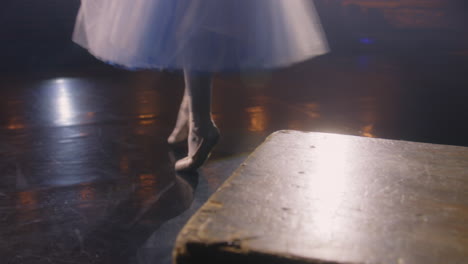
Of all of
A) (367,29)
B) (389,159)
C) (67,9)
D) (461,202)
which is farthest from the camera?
(367,29)

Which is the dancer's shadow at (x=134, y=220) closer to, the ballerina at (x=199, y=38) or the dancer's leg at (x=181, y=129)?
the ballerina at (x=199, y=38)

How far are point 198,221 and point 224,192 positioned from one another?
0.28ft

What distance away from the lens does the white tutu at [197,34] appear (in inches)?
42.0

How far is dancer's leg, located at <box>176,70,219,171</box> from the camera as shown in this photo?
1.21 metres

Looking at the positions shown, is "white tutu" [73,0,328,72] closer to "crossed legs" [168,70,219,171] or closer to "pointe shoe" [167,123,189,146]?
"crossed legs" [168,70,219,171]

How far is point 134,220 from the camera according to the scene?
1.00 metres

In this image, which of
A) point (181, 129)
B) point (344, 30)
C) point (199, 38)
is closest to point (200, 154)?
point (181, 129)

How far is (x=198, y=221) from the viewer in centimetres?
49

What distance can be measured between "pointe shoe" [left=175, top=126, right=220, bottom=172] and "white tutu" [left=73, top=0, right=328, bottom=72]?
233mm

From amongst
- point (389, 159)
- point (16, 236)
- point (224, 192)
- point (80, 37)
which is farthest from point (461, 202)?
point (80, 37)

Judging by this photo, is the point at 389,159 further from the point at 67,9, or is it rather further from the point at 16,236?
the point at 67,9

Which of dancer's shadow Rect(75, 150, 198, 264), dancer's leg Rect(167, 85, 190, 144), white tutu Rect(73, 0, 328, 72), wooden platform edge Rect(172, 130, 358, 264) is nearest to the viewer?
wooden platform edge Rect(172, 130, 358, 264)

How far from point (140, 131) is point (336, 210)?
1309 millimetres

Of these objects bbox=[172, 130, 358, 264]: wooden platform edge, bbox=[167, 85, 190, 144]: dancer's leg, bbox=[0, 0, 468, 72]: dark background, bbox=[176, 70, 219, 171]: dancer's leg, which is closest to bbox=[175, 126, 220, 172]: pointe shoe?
bbox=[176, 70, 219, 171]: dancer's leg
